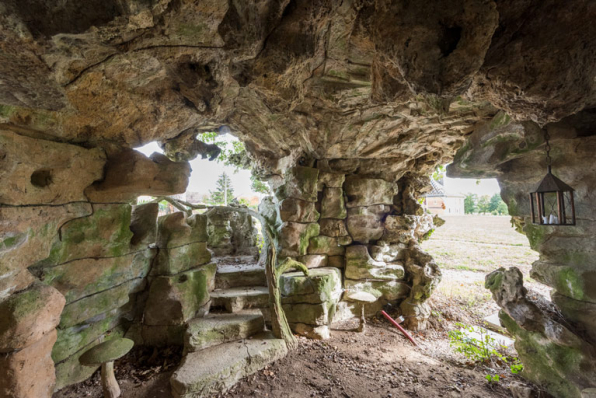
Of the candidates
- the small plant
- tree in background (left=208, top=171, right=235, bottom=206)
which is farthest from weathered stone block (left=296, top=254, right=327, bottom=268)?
tree in background (left=208, top=171, right=235, bottom=206)

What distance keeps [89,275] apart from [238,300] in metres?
3.03

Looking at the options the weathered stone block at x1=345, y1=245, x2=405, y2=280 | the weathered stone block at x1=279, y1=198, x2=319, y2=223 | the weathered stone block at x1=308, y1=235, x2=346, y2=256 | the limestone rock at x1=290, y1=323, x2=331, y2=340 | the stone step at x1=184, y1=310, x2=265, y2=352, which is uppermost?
the weathered stone block at x1=279, y1=198, x2=319, y2=223

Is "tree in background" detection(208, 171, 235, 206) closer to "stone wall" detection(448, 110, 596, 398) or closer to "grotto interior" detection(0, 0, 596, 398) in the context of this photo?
"grotto interior" detection(0, 0, 596, 398)

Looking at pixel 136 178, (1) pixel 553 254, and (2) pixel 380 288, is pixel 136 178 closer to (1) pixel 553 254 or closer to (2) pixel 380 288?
(1) pixel 553 254

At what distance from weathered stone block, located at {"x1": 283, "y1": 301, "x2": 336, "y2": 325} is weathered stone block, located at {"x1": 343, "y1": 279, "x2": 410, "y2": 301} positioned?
1.55 meters

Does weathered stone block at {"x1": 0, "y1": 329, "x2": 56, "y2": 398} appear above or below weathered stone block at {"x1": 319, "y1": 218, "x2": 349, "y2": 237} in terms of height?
below

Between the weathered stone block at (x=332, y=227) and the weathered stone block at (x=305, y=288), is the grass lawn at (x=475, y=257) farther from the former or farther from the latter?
the weathered stone block at (x=305, y=288)

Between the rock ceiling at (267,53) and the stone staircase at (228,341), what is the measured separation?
12.7 feet

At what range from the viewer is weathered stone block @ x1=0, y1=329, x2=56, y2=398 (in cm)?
241

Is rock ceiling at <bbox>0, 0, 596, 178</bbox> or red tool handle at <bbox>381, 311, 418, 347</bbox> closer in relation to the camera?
rock ceiling at <bbox>0, 0, 596, 178</bbox>

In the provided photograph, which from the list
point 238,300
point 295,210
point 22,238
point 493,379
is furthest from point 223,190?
point 493,379

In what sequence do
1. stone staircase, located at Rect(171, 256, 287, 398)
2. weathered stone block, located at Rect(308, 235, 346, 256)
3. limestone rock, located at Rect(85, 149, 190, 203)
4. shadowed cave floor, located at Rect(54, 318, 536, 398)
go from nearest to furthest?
limestone rock, located at Rect(85, 149, 190, 203) < stone staircase, located at Rect(171, 256, 287, 398) < shadowed cave floor, located at Rect(54, 318, 536, 398) < weathered stone block, located at Rect(308, 235, 346, 256)

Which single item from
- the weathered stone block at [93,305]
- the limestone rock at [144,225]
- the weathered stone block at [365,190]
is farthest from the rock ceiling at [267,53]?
the weathered stone block at [365,190]

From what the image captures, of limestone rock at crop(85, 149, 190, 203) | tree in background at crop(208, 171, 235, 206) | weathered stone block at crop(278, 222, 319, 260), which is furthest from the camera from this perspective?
tree in background at crop(208, 171, 235, 206)
